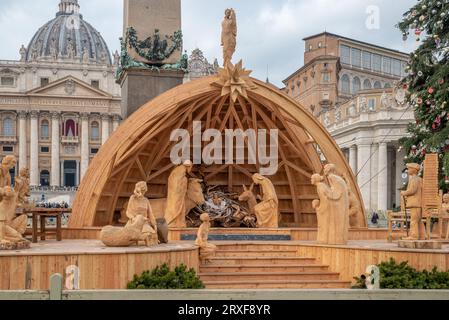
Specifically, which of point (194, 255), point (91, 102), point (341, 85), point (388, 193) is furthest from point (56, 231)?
point (91, 102)

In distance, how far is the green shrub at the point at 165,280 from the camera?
1012 cm

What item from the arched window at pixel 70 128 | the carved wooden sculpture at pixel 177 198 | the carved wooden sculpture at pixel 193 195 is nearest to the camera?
the carved wooden sculpture at pixel 177 198

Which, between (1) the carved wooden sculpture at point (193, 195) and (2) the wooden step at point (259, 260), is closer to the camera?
(2) the wooden step at point (259, 260)

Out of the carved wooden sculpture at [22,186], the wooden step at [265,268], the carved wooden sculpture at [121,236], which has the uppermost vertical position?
the carved wooden sculpture at [22,186]

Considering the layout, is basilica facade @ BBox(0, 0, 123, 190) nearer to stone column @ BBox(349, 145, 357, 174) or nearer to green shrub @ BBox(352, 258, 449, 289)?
stone column @ BBox(349, 145, 357, 174)

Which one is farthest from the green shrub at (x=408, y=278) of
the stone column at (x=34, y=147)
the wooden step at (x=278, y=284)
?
the stone column at (x=34, y=147)

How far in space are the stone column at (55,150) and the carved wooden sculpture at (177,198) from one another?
6780 cm

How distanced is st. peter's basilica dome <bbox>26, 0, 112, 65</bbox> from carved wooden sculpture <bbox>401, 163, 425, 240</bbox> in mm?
81374

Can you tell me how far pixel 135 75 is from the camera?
17.3m

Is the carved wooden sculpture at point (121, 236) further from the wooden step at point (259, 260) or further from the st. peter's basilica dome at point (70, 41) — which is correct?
the st. peter's basilica dome at point (70, 41)

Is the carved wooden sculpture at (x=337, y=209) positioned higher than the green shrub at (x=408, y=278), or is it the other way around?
the carved wooden sculpture at (x=337, y=209)

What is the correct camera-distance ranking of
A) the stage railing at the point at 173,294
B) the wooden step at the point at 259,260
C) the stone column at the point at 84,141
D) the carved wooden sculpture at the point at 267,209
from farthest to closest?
the stone column at the point at 84,141
the carved wooden sculpture at the point at 267,209
the wooden step at the point at 259,260
the stage railing at the point at 173,294
